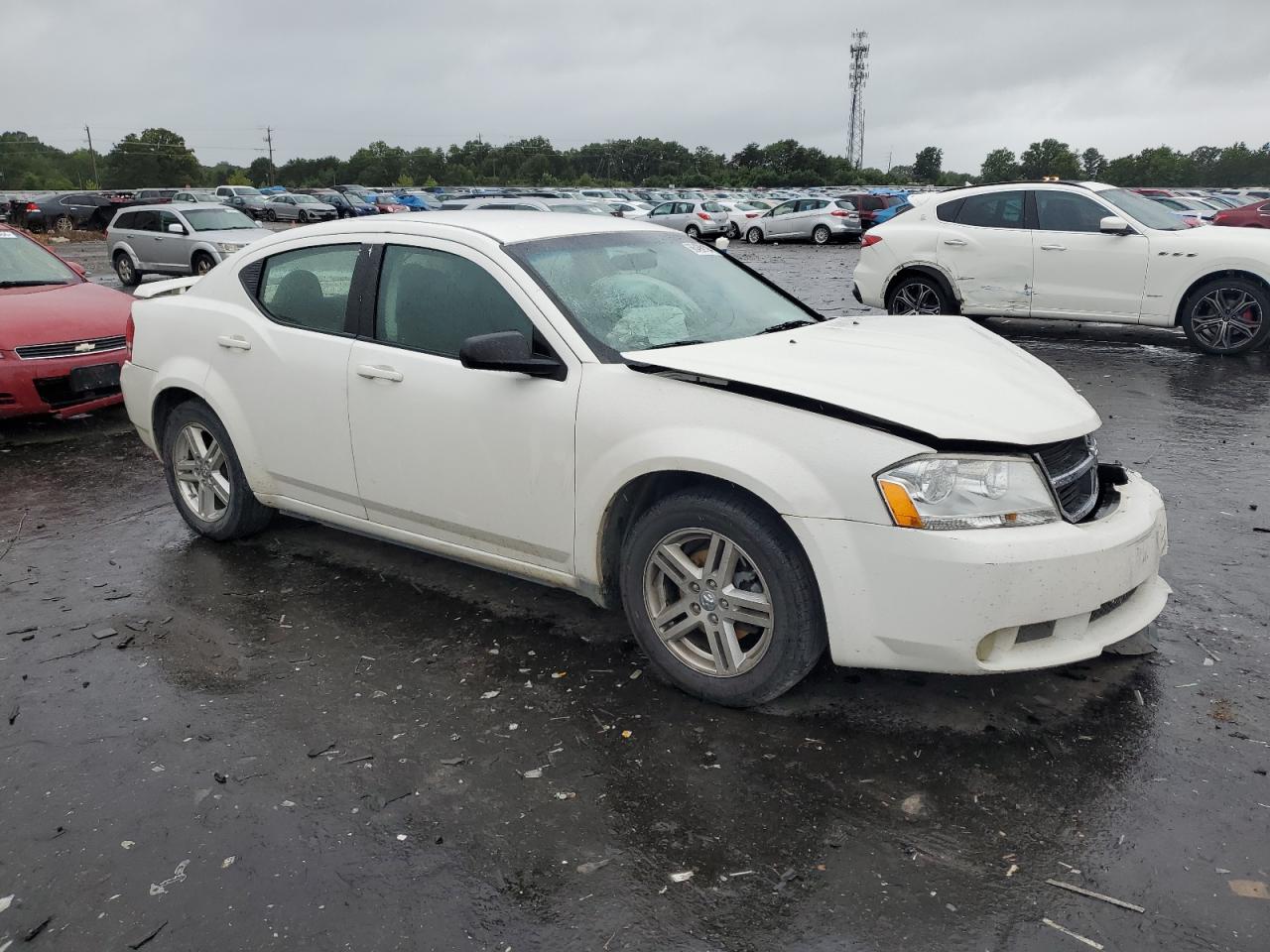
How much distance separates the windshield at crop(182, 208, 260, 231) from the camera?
19.7 metres

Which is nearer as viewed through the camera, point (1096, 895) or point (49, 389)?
point (1096, 895)

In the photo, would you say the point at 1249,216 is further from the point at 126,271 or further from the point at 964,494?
the point at 126,271

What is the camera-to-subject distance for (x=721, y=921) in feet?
8.45

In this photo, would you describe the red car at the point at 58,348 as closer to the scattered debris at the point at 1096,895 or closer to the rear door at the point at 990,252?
the scattered debris at the point at 1096,895

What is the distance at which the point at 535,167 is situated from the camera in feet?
353

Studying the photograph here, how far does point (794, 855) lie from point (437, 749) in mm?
1258

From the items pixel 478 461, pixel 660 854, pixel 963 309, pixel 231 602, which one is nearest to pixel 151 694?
pixel 231 602

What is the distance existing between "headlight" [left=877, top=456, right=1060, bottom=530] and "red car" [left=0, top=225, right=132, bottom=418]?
6737mm

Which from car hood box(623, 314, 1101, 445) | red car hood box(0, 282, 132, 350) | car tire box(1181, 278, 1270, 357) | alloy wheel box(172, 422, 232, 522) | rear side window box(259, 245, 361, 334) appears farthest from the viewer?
car tire box(1181, 278, 1270, 357)

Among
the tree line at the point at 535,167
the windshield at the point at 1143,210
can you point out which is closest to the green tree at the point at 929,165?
the tree line at the point at 535,167

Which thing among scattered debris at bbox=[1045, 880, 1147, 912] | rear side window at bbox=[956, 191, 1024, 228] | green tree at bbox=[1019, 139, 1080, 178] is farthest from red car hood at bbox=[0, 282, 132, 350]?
green tree at bbox=[1019, 139, 1080, 178]

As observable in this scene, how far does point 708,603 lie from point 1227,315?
351 inches

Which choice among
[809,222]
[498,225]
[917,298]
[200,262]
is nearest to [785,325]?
[498,225]

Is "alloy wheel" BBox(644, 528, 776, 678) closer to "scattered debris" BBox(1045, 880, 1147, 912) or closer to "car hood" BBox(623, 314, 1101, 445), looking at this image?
"car hood" BBox(623, 314, 1101, 445)
